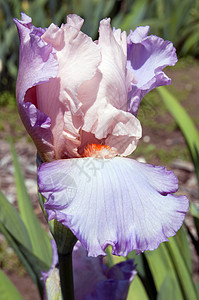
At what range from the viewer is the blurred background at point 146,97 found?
179 cm

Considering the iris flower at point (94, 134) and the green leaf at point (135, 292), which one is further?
the green leaf at point (135, 292)

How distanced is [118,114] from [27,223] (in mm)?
567

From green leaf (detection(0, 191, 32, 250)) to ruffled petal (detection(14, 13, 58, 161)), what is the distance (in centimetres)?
36

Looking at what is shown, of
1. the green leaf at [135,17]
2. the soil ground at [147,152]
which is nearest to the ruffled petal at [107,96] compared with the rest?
the soil ground at [147,152]

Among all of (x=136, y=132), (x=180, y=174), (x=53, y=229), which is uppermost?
(x=136, y=132)

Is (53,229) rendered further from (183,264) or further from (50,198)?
(183,264)

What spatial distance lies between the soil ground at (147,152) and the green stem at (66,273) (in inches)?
35.4

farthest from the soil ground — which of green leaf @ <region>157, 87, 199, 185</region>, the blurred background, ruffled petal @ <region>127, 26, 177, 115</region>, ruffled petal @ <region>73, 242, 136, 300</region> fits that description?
ruffled petal @ <region>127, 26, 177, 115</region>

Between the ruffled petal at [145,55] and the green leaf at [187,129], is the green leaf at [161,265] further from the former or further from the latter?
the ruffled petal at [145,55]

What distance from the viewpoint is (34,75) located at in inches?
17.1

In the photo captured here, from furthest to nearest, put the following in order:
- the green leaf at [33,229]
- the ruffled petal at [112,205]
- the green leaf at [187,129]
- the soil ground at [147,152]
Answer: the soil ground at [147,152] → the green leaf at [187,129] → the green leaf at [33,229] → the ruffled petal at [112,205]

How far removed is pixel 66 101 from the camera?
0.46 meters

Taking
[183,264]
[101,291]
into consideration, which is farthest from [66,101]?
[183,264]

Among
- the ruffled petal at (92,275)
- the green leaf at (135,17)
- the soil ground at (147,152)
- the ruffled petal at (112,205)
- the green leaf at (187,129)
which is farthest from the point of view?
the green leaf at (135,17)
